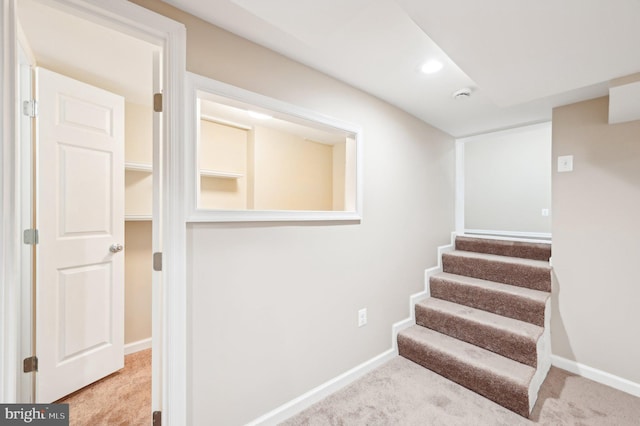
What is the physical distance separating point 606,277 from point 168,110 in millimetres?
3256

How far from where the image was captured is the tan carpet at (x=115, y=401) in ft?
5.37

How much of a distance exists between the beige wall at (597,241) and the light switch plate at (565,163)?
0.11ft

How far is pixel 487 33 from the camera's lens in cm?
109

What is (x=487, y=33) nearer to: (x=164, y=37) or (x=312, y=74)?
(x=312, y=74)

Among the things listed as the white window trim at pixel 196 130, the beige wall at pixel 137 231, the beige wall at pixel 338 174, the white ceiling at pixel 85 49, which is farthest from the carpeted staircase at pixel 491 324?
the white ceiling at pixel 85 49

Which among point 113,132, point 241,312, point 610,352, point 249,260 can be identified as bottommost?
point 610,352

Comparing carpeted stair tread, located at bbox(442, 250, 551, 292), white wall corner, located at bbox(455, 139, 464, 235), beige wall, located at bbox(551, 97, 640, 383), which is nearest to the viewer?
beige wall, located at bbox(551, 97, 640, 383)

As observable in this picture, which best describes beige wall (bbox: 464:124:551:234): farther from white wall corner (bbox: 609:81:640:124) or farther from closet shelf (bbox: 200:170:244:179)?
closet shelf (bbox: 200:170:244:179)

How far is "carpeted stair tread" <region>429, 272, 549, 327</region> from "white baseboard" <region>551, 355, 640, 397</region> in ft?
1.56

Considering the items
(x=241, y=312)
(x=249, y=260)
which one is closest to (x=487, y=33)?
(x=249, y=260)

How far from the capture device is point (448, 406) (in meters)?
1.76

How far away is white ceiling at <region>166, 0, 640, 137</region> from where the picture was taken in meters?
0.98

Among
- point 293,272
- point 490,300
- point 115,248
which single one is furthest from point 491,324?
point 115,248

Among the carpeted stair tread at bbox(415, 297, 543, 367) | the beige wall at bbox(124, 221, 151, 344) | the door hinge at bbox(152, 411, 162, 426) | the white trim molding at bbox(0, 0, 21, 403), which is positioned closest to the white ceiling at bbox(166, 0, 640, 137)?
the white trim molding at bbox(0, 0, 21, 403)
